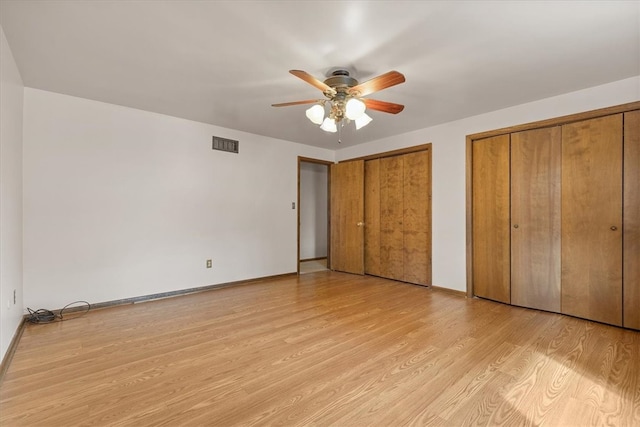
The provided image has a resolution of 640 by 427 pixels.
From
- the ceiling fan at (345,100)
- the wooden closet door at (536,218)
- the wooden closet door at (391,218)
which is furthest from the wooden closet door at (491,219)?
the ceiling fan at (345,100)

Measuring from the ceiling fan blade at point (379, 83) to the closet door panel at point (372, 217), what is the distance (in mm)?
2566

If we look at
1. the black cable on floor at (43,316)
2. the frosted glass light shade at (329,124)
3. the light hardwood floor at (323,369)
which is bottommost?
the light hardwood floor at (323,369)

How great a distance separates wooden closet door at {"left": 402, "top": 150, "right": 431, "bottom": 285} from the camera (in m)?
4.08

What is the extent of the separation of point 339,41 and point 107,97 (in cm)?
262

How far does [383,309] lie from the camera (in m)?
3.11

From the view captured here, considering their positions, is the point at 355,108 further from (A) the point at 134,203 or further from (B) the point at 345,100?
(A) the point at 134,203

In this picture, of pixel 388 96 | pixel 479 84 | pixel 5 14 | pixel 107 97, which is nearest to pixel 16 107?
pixel 107 97

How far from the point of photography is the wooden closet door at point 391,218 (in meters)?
4.43

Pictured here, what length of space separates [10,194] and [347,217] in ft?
13.7

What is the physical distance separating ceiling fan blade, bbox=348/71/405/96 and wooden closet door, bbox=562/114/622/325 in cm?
217

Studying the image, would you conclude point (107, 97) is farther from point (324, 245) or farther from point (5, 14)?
point (324, 245)

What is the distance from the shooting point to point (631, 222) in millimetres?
2566

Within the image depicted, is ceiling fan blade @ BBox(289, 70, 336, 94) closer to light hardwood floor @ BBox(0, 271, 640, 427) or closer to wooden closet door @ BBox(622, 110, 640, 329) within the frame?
light hardwood floor @ BBox(0, 271, 640, 427)

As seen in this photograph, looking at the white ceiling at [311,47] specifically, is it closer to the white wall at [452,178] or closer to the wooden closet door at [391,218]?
the white wall at [452,178]
